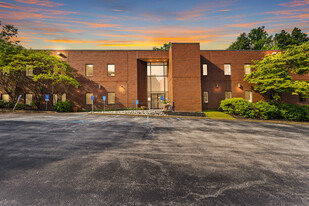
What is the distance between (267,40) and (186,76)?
37.1m

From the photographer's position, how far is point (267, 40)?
37500mm

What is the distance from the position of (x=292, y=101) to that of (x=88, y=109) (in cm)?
2991

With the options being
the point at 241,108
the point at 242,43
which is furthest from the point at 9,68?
the point at 242,43

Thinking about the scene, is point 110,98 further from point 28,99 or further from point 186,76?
point 28,99

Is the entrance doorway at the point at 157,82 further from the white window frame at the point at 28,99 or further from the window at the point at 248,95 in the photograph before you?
the white window frame at the point at 28,99

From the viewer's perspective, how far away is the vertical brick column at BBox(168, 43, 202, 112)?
16297 millimetres

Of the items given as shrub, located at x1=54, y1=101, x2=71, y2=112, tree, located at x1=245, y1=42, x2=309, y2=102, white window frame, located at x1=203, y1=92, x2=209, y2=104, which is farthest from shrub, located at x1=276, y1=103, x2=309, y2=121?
shrub, located at x1=54, y1=101, x2=71, y2=112

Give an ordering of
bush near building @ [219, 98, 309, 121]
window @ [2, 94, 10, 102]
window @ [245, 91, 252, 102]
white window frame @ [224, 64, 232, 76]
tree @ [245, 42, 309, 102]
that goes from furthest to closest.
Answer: white window frame @ [224, 64, 232, 76], window @ [245, 91, 252, 102], window @ [2, 94, 10, 102], tree @ [245, 42, 309, 102], bush near building @ [219, 98, 309, 121]

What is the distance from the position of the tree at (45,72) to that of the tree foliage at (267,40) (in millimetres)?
45443

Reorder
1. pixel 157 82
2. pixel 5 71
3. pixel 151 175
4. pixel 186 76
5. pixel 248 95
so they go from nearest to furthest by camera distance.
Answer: pixel 151 175 < pixel 186 76 < pixel 5 71 < pixel 248 95 < pixel 157 82

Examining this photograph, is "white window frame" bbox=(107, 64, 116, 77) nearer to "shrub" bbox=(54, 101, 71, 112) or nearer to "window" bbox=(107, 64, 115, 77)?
"window" bbox=(107, 64, 115, 77)

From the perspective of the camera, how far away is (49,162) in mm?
3574

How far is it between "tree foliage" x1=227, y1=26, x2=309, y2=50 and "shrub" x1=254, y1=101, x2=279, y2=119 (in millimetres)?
32792

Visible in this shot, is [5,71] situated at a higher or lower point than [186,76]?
higher
